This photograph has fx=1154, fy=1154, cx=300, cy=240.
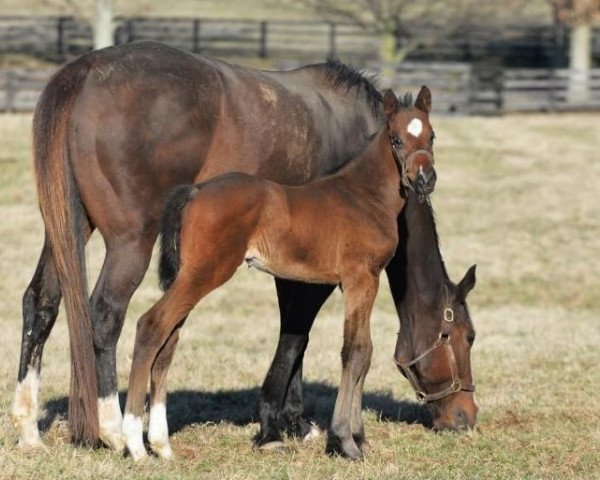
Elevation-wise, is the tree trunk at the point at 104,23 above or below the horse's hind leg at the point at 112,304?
above

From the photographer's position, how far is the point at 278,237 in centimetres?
606

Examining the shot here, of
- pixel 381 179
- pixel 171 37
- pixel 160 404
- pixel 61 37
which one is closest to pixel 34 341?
pixel 160 404

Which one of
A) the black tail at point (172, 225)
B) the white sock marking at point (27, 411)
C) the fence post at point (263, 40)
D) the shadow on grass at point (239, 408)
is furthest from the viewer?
the fence post at point (263, 40)

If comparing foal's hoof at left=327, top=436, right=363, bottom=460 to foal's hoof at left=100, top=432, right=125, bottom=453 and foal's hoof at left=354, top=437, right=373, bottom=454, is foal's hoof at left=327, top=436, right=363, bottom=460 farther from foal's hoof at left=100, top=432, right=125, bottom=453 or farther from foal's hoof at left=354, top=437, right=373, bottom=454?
foal's hoof at left=100, top=432, right=125, bottom=453

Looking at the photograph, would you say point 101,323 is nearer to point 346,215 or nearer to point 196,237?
point 196,237

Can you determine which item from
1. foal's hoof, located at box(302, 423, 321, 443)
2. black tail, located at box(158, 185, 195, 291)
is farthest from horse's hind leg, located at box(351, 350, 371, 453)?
black tail, located at box(158, 185, 195, 291)

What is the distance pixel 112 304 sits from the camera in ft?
20.9

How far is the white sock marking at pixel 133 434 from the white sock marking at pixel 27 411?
65cm

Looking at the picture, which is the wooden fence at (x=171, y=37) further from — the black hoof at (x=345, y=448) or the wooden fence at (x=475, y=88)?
the black hoof at (x=345, y=448)

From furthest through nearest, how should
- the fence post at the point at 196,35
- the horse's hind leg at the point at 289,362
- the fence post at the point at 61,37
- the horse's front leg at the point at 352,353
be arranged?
the fence post at the point at 196,35
the fence post at the point at 61,37
the horse's hind leg at the point at 289,362
the horse's front leg at the point at 352,353

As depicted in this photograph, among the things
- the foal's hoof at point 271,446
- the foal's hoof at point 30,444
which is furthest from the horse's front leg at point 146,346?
the foal's hoof at point 271,446

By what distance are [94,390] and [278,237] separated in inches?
49.8

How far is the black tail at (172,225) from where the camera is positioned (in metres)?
5.93

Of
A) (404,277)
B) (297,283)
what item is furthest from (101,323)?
(404,277)
